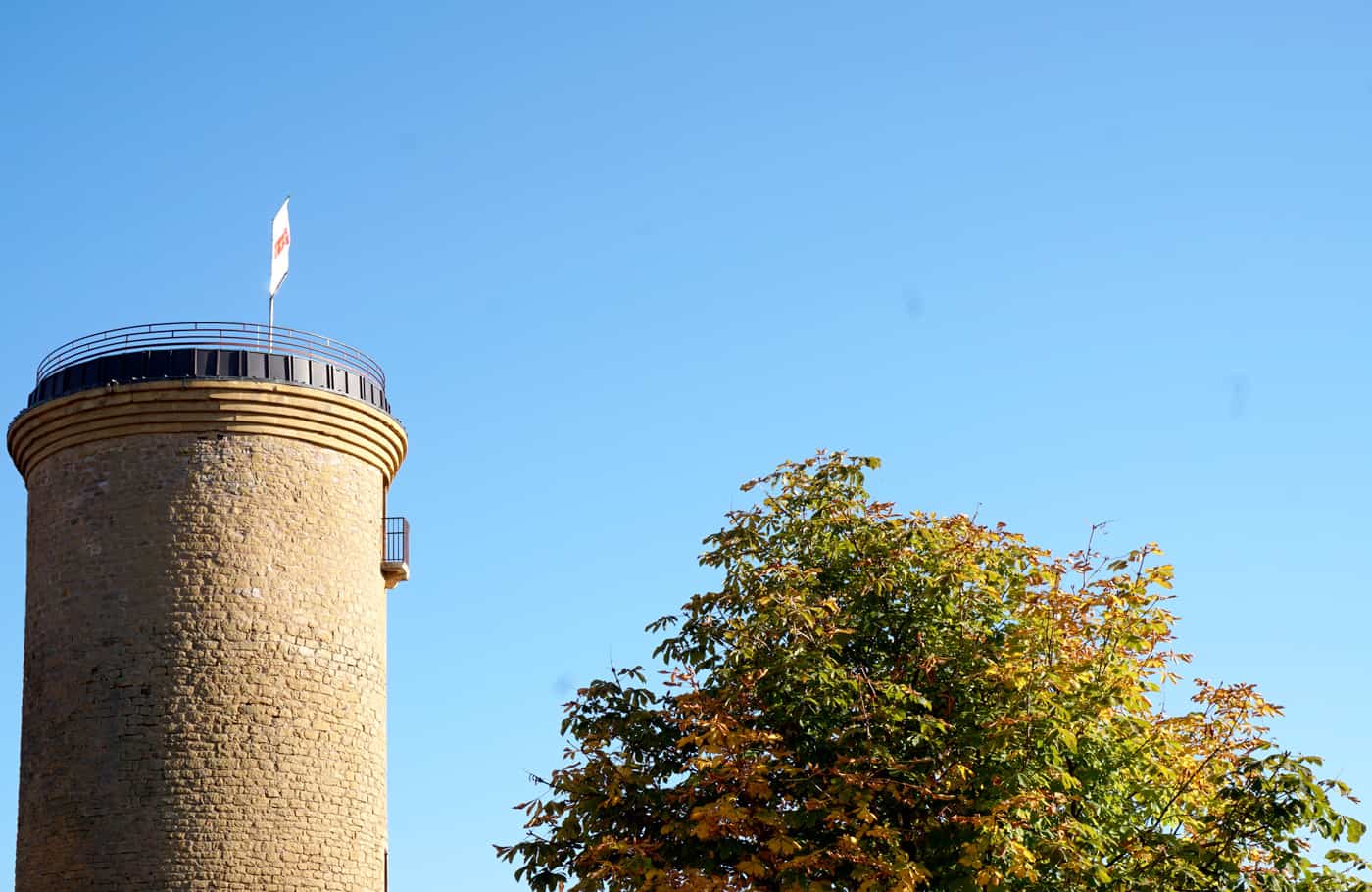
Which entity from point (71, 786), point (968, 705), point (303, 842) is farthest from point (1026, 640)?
point (71, 786)

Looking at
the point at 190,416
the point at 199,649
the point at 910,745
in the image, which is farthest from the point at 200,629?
the point at 910,745

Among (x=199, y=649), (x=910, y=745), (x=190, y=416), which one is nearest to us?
(x=910, y=745)

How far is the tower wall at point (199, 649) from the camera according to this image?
29219 millimetres

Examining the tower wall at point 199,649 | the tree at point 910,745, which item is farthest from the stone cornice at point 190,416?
the tree at point 910,745

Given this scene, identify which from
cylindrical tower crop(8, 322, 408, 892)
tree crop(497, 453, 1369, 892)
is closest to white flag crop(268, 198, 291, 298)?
cylindrical tower crop(8, 322, 408, 892)

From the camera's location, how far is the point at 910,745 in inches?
712

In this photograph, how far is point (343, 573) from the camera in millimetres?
32062

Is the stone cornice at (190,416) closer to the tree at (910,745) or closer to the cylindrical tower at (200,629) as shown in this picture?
the cylindrical tower at (200,629)

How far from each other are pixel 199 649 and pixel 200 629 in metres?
0.36

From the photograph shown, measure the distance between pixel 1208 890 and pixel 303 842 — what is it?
17768 mm

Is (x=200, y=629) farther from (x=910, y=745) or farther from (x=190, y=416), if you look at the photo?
(x=910, y=745)

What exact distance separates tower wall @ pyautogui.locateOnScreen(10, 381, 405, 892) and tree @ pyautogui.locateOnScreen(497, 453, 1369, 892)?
12238mm

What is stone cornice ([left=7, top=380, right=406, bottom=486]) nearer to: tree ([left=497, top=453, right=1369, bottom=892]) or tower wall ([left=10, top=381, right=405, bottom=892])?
tower wall ([left=10, top=381, right=405, bottom=892])

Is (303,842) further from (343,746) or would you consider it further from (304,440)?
(304,440)
